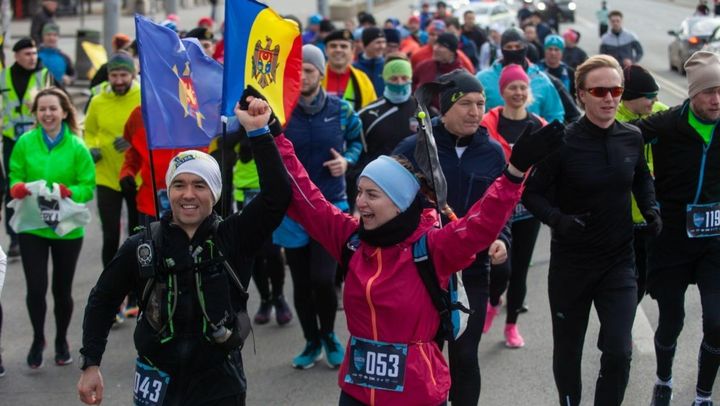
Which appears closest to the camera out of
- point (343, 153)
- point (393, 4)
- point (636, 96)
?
point (636, 96)

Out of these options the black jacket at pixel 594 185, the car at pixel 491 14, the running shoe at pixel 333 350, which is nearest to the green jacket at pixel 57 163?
the running shoe at pixel 333 350

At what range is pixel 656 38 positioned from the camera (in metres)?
41.4

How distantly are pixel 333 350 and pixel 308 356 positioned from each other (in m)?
0.18

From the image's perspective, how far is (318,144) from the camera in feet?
25.0

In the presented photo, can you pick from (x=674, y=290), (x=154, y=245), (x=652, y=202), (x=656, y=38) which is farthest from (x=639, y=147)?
(x=656, y=38)

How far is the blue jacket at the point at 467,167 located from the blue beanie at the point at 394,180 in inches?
58.1

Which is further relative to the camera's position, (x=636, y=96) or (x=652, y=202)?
(x=636, y=96)

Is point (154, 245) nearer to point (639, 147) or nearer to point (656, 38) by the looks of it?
point (639, 147)

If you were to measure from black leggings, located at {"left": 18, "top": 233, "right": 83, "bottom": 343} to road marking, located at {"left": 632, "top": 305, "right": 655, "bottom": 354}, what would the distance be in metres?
3.82

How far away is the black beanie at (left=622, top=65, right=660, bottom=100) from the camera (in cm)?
679

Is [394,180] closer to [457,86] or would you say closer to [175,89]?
[175,89]

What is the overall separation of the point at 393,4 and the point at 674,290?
59915 mm

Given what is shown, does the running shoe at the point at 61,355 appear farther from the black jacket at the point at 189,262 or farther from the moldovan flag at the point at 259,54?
the black jacket at the point at 189,262

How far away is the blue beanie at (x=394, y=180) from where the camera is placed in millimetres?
4527
